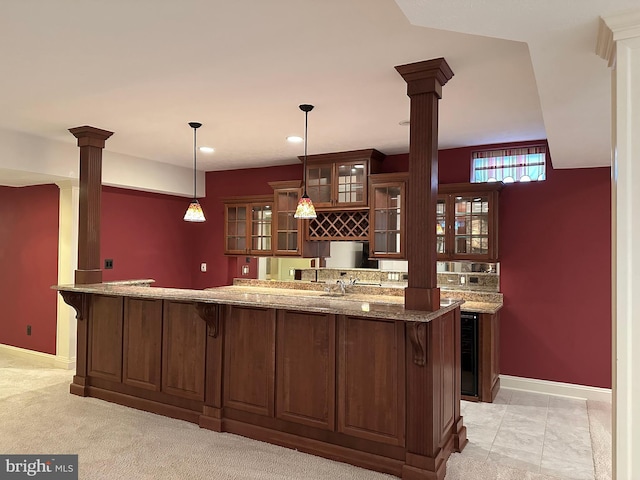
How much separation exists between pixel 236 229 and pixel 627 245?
5.01 m

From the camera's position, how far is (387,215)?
506cm

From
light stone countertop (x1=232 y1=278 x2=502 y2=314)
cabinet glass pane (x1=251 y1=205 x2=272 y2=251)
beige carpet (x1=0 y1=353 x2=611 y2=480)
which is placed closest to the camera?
beige carpet (x1=0 y1=353 x2=611 y2=480)

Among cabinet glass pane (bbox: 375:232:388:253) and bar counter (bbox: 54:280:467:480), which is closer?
bar counter (bbox: 54:280:467:480)

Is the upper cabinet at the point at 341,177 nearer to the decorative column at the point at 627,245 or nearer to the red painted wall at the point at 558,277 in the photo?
the red painted wall at the point at 558,277

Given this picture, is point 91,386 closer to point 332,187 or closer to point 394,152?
point 332,187

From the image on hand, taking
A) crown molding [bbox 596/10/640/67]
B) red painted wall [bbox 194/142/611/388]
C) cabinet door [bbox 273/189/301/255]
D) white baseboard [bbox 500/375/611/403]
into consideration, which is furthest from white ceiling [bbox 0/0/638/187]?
white baseboard [bbox 500/375/611/403]

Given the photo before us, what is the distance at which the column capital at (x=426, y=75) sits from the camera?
2748 mm

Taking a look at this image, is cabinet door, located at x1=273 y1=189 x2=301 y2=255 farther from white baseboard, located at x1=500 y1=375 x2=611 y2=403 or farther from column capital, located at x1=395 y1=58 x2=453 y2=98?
column capital, located at x1=395 y1=58 x2=453 y2=98

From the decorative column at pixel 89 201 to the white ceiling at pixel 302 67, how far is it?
17 centimetres

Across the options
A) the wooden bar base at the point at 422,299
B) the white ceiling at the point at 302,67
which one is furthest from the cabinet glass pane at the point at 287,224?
the wooden bar base at the point at 422,299

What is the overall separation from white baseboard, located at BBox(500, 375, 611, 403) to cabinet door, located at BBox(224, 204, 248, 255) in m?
3.48

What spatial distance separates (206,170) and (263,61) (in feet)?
13.6

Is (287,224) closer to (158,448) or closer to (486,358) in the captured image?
(486,358)

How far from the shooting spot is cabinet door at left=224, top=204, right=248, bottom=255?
608 cm
